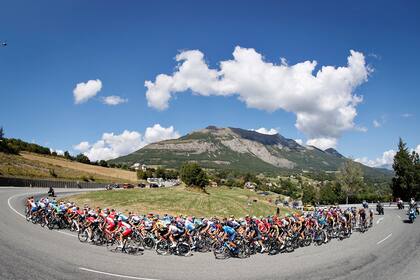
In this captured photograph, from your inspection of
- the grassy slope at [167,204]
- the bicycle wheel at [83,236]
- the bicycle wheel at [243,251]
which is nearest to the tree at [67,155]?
the grassy slope at [167,204]

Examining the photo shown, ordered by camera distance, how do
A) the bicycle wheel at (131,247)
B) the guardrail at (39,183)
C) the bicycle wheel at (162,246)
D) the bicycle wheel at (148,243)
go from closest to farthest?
the bicycle wheel at (131,247), the bicycle wheel at (162,246), the bicycle wheel at (148,243), the guardrail at (39,183)

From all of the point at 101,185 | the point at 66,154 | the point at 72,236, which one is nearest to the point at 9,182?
the point at 101,185

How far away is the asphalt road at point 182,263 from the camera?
46.0 feet

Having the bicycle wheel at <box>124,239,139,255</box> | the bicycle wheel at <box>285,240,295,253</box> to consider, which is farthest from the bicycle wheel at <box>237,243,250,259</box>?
the bicycle wheel at <box>124,239,139,255</box>

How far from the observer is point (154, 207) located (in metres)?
46.8

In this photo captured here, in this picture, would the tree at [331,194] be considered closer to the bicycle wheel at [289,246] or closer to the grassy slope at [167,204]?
the grassy slope at [167,204]

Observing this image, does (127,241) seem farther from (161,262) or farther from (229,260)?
(229,260)

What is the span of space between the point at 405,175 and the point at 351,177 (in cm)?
1489

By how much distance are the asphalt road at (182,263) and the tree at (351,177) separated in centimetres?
7689

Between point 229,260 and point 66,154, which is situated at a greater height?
point 66,154

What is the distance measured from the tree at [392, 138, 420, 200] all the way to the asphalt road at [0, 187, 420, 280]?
67.1 metres

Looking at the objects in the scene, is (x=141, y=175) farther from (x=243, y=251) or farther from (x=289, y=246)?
(x=243, y=251)

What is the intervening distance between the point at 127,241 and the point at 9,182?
58.2 metres

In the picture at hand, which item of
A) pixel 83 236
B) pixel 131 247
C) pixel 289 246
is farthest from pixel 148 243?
pixel 289 246
